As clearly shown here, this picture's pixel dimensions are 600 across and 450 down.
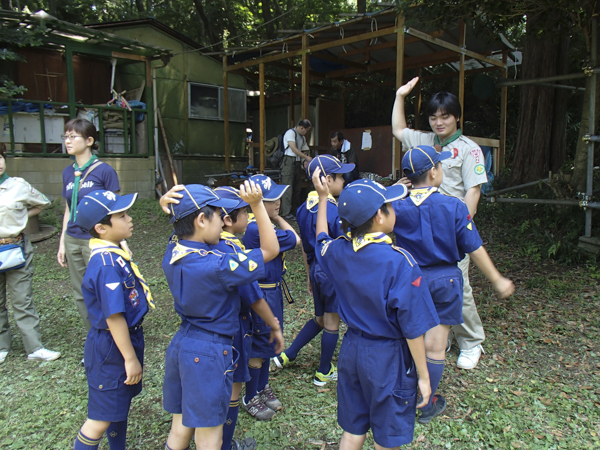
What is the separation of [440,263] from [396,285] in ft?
2.61

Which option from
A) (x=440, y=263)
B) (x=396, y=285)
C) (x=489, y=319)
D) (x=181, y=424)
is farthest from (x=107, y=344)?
(x=489, y=319)

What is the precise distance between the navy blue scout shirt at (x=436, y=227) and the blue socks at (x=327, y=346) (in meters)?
1.02

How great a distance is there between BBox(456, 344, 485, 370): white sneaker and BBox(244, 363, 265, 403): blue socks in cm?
162

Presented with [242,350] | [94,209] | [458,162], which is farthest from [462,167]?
[94,209]

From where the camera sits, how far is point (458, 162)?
3246 mm

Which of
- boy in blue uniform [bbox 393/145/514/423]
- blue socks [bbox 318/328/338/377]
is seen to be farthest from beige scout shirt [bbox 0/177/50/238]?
boy in blue uniform [bbox 393/145/514/423]

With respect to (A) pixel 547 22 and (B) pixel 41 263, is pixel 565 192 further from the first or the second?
(B) pixel 41 263

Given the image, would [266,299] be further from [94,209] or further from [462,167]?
[462,167]

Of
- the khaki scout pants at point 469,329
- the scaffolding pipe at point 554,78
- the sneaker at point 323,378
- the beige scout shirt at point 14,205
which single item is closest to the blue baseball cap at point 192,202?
the sneaker at point 323,378

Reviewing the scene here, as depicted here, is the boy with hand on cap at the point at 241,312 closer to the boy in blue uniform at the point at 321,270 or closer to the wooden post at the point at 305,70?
the boy in blue uniform at the point at 321,270

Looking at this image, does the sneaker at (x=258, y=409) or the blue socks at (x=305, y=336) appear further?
the blue socks at (x=305, y=336)

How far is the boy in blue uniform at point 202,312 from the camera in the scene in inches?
77.9

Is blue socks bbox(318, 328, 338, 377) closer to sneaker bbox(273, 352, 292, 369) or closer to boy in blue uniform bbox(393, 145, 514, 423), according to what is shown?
sneaker bbox(273, 352, 292, 369)

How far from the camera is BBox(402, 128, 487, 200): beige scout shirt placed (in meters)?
3.19
